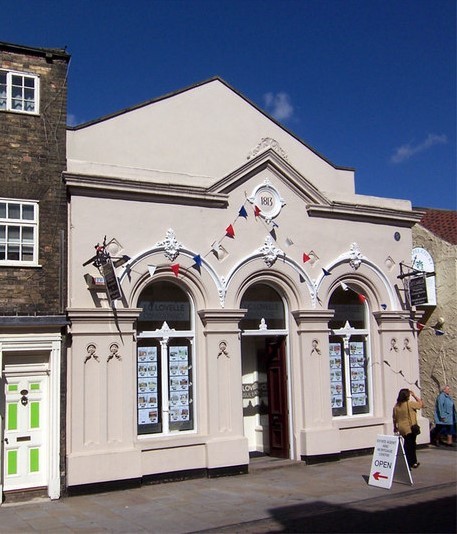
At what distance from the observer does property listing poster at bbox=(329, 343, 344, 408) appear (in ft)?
50.1

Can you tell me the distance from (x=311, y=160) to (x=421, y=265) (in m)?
4.35

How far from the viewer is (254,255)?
46.8 feet

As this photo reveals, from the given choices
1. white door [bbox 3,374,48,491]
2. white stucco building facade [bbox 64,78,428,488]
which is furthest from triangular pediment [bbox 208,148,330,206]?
white door [bbox 3,374,48,491]

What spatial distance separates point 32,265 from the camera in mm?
11820

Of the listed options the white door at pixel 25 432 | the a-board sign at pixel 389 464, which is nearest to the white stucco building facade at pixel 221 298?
the white door at pixel 25 432

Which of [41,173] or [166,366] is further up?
[41,173]

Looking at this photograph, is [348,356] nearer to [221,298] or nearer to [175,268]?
[221,298]

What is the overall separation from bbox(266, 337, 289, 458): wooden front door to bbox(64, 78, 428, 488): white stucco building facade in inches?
1.5

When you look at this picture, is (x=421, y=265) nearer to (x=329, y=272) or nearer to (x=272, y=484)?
(x=329, y=272)

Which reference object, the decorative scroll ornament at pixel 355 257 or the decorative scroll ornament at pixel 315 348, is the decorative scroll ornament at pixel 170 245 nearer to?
the decorative scroll ornament at pixel 315 348

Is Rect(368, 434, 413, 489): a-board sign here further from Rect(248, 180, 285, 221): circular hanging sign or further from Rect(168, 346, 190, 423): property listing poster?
Rect(248, 180, 285, 221): circular hanging sign

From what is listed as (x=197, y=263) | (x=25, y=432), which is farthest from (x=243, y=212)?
(x=25, y=432)

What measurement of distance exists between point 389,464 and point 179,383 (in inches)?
166

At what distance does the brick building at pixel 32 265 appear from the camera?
11.5 m
